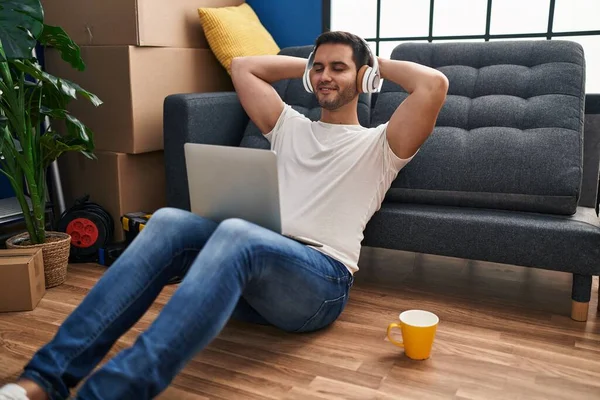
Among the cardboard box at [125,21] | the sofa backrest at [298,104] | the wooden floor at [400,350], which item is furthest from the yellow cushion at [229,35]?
the wooden floor at [400,350]

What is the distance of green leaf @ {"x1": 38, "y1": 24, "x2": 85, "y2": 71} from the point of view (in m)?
2.10

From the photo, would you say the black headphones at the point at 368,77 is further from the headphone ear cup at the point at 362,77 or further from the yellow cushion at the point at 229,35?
the yellow cushion at the point at 229,35

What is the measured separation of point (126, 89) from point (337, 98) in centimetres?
114

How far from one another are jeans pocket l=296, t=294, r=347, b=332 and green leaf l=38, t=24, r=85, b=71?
4.47ft

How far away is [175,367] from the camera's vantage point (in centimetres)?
115

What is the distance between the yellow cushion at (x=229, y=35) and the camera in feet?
9.08

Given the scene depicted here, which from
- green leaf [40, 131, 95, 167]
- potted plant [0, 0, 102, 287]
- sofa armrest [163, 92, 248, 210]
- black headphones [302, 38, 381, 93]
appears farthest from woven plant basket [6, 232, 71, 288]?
black headphones [302, 38, 381, 93]

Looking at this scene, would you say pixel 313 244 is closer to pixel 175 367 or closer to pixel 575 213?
pixel 175 367

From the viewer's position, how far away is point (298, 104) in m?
2.55

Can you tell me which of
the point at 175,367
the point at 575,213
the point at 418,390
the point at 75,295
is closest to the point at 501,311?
the point at 575,213

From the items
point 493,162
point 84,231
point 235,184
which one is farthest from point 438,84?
point 84,231

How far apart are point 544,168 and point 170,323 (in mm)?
1425

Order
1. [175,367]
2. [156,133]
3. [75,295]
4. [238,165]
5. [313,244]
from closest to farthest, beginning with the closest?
[175,367]
[238,165]
[313,244]
[75,295]
[156,133]

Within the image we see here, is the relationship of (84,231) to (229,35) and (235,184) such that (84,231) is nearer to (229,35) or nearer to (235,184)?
(229,35)
